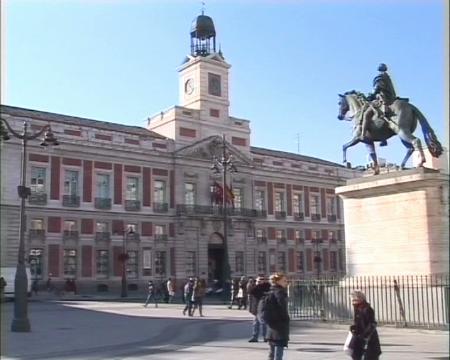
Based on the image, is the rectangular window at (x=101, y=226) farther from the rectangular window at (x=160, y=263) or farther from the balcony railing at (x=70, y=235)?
the rectangular window at (x=160, y=263)

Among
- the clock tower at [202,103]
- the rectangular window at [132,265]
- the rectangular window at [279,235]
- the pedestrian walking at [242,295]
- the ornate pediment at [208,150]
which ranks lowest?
the pedestrian walking at [242,295]

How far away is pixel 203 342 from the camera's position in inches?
604

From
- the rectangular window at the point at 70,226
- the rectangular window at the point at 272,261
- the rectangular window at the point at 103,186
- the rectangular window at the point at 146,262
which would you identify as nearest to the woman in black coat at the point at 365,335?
the rectangular window at the point at 70,226

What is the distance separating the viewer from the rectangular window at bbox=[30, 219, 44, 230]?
49.2 metres

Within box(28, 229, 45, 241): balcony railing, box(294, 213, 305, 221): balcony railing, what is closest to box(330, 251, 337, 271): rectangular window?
box(294, 213, 305, 221): balcony railing

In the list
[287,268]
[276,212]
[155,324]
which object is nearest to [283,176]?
[276,212]

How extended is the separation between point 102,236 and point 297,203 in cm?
2382

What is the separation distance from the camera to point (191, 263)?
191 feet

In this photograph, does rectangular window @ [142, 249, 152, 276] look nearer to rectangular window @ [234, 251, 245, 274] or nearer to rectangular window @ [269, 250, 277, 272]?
rectangular window @ [234, 251, 245, 274]

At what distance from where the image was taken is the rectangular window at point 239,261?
202 ft

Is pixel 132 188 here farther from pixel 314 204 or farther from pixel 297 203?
pixel 314 204

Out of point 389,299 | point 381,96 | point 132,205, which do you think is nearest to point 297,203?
point 132,205

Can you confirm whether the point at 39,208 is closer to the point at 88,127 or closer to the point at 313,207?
the point at 88,127

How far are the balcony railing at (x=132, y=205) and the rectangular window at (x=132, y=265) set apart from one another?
12.1 feet
